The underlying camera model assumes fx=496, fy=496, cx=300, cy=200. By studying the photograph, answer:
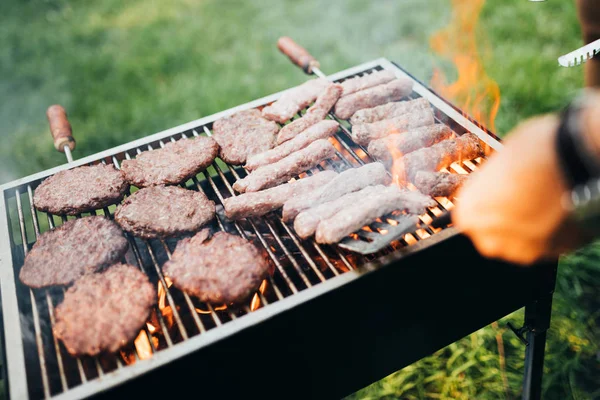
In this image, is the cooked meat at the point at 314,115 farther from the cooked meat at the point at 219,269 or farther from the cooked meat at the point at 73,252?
the cooked meat at the point at 73,252

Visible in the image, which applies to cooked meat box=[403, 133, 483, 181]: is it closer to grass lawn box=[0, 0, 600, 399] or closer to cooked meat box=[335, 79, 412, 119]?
cooked meat box=[335, 79, 412, 119]

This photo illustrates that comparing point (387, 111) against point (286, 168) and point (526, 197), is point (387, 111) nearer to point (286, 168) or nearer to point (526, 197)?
point (286, 168)

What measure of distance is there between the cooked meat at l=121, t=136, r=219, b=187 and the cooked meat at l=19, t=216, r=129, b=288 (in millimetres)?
352

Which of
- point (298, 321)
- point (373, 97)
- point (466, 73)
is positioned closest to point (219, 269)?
point (298, 321)

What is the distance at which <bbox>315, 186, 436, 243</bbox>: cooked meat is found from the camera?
225 centimetres

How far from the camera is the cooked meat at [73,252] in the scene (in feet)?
7.48

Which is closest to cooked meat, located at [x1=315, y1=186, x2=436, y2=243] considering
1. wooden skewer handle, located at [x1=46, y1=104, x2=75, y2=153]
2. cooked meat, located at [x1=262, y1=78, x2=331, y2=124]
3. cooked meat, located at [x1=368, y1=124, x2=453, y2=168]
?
cooked meat, located at [x1=368, y1=124, x2=453, y2=168]

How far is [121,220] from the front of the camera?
99.9 inches

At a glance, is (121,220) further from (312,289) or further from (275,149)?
(312,289)

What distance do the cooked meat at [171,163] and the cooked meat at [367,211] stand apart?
2.99 feet

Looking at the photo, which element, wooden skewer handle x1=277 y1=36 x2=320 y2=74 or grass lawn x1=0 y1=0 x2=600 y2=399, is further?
grass lawn x1=0 y1=0 x2=600 y2=399

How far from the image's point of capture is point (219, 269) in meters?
2.21

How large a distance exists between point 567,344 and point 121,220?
312 centimetres

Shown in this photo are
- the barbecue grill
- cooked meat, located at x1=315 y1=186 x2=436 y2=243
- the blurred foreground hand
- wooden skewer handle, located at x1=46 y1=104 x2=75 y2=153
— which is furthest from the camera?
wooden skewer handle, located at x1=46 y1=104 x2=75 y2=153
